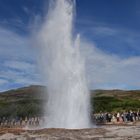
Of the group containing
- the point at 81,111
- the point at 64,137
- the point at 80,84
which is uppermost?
the point at 80,84

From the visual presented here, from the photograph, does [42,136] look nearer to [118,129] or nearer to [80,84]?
[118,129]

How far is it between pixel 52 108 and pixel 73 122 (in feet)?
9.91

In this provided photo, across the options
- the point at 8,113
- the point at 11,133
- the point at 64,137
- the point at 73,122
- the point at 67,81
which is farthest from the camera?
the point at 8,113

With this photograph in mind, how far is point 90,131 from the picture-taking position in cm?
3020

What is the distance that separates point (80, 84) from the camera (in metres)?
41.1

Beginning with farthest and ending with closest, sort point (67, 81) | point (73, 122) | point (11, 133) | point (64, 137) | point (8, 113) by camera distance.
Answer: point (8, 113) < point (67, 81) < point (73, 122) < point (11, 133) < point (64, 137)

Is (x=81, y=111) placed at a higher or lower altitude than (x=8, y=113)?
lower

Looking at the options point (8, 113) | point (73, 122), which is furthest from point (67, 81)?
point (8, 113)

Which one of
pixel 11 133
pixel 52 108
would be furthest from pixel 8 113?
pixel 11 133

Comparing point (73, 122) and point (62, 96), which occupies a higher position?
point (62, 96)

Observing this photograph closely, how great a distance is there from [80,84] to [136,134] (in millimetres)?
13117

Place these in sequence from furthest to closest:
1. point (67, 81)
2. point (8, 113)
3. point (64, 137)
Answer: point (8, 113)
point (67, 81)
point (64, 137)

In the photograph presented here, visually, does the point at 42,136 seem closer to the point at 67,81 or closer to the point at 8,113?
the point at 67,81

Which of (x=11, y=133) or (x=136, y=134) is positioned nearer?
(x=136, y=134)
